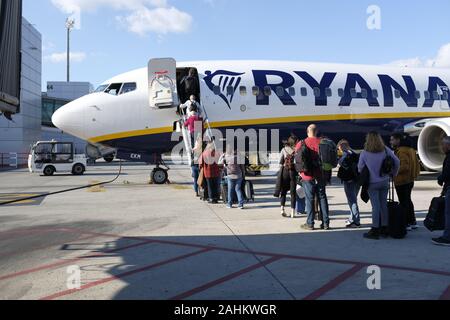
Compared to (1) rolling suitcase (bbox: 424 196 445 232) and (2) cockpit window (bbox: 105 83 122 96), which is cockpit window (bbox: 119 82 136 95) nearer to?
(2) cockpit window (bbox: 105 83 122 96)

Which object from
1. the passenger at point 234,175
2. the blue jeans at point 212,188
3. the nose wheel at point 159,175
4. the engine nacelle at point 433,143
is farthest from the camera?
the nose wheel at point 159,175

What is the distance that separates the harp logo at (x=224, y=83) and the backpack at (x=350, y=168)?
25.2ft

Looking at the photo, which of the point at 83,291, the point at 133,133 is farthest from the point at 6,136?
the point at 83,291

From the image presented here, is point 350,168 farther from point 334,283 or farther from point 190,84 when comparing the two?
point 190,84

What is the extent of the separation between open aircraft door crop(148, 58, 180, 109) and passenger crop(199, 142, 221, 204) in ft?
12.3

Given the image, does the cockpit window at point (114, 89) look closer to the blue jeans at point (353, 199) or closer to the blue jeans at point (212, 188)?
the blue jeans at point (212, 188)

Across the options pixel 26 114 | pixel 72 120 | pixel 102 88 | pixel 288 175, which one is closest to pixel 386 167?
pixel 288 175

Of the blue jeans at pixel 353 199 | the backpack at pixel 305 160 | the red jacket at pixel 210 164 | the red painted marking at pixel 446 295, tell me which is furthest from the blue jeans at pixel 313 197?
the red jacket at pixel 210 164

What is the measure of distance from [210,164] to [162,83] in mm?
4756

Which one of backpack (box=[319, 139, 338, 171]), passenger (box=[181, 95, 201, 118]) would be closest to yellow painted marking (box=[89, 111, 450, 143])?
passenger (box=[181, 95, 201, 118])

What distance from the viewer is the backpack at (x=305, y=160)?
7703 millimetres

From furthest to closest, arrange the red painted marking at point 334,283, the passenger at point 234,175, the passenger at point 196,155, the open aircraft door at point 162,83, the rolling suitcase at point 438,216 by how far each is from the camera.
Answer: the open aircraft door at point 162,83
the passenger at point 196,155
the passenger at point 234,175
the rolling suitcase at point 438,216
the red painted marking at point 334,283

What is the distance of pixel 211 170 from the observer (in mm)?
11062
